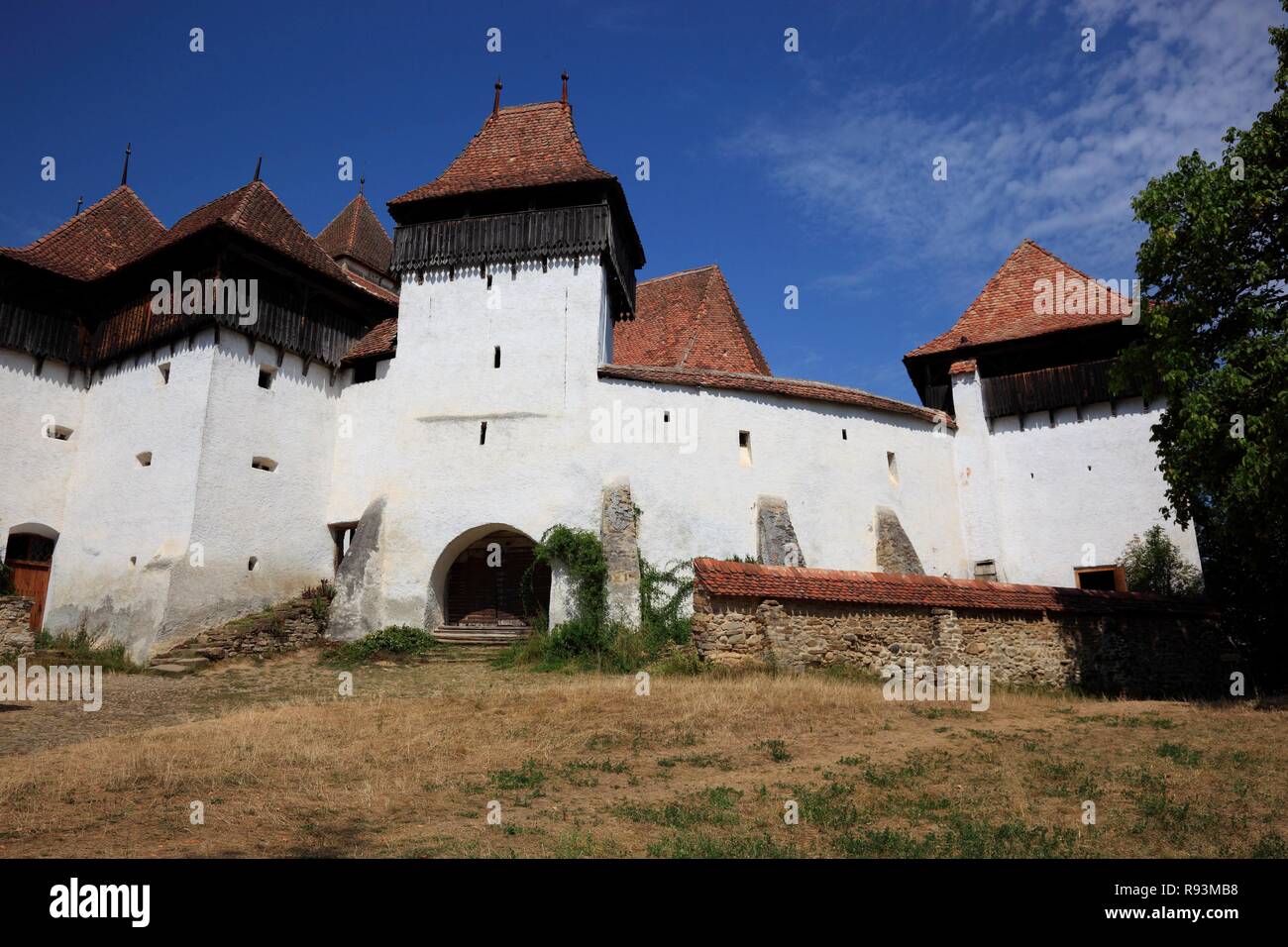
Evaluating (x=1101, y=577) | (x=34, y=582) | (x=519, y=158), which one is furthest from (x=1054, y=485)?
(x=34, y=582)

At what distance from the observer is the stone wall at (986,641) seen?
12195mm

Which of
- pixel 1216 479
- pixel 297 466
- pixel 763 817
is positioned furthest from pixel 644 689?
pixel 297 466

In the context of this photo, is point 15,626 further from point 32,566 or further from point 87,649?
point 32,566

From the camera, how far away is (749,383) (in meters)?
17.8

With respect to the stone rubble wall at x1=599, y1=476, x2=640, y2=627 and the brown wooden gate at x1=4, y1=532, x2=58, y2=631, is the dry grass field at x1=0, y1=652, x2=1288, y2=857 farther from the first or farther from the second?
the brown wooden gate at x1=4, y1=532, x2=58, y2=631

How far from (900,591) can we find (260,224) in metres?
15.0

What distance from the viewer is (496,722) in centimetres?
950

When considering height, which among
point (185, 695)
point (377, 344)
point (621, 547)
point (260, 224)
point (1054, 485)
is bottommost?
point (185, 695)

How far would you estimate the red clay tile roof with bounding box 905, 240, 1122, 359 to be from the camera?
1958cm

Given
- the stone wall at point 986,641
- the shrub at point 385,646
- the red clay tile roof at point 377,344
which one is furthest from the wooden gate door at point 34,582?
the stone wall at point 986,641

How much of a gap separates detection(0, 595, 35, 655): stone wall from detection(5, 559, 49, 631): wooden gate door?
2.55 metres

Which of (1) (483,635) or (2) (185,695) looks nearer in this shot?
(2) (185,695)

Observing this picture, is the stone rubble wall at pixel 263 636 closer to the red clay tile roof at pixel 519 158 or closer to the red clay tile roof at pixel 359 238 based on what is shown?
the red clay tile roof at pixel 519 158

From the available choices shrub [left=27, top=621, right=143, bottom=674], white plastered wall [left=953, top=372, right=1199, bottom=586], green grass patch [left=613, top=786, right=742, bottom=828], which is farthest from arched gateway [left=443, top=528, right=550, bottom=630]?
green grass patch [left=613, top=786, right=742, bottom=828]
